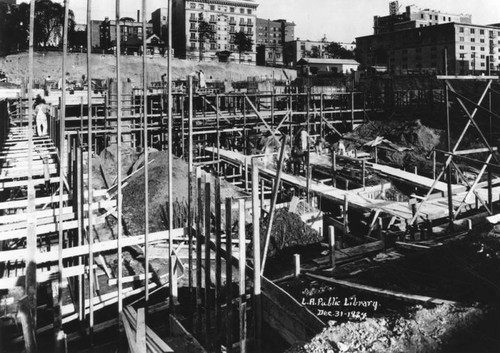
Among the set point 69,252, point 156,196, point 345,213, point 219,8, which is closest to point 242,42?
point 219,8

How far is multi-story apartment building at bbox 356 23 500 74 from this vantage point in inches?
2446

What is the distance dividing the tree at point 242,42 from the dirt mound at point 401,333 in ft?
244

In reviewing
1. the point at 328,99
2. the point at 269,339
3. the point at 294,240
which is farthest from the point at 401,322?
the point at 328,99

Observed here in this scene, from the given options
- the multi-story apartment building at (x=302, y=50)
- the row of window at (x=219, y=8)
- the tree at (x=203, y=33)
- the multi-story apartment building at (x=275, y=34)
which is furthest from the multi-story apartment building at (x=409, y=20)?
the tree at (x=203, y=33)

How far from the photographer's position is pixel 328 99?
3975 centimetres

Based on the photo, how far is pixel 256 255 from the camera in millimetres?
6023

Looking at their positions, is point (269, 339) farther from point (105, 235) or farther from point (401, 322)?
point (105, 235)

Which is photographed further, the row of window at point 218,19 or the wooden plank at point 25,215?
the row of window at point 218,19

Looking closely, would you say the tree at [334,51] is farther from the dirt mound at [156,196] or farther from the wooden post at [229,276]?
the wooden post at [229,276]

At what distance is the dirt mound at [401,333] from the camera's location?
5070 millimetres

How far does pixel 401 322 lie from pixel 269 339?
2.21m

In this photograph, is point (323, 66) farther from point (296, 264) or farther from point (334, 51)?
point (296, 264)

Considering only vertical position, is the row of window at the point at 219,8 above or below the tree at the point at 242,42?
above

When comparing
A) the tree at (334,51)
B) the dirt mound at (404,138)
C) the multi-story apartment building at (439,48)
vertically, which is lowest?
the dirt mound at (404,138)
